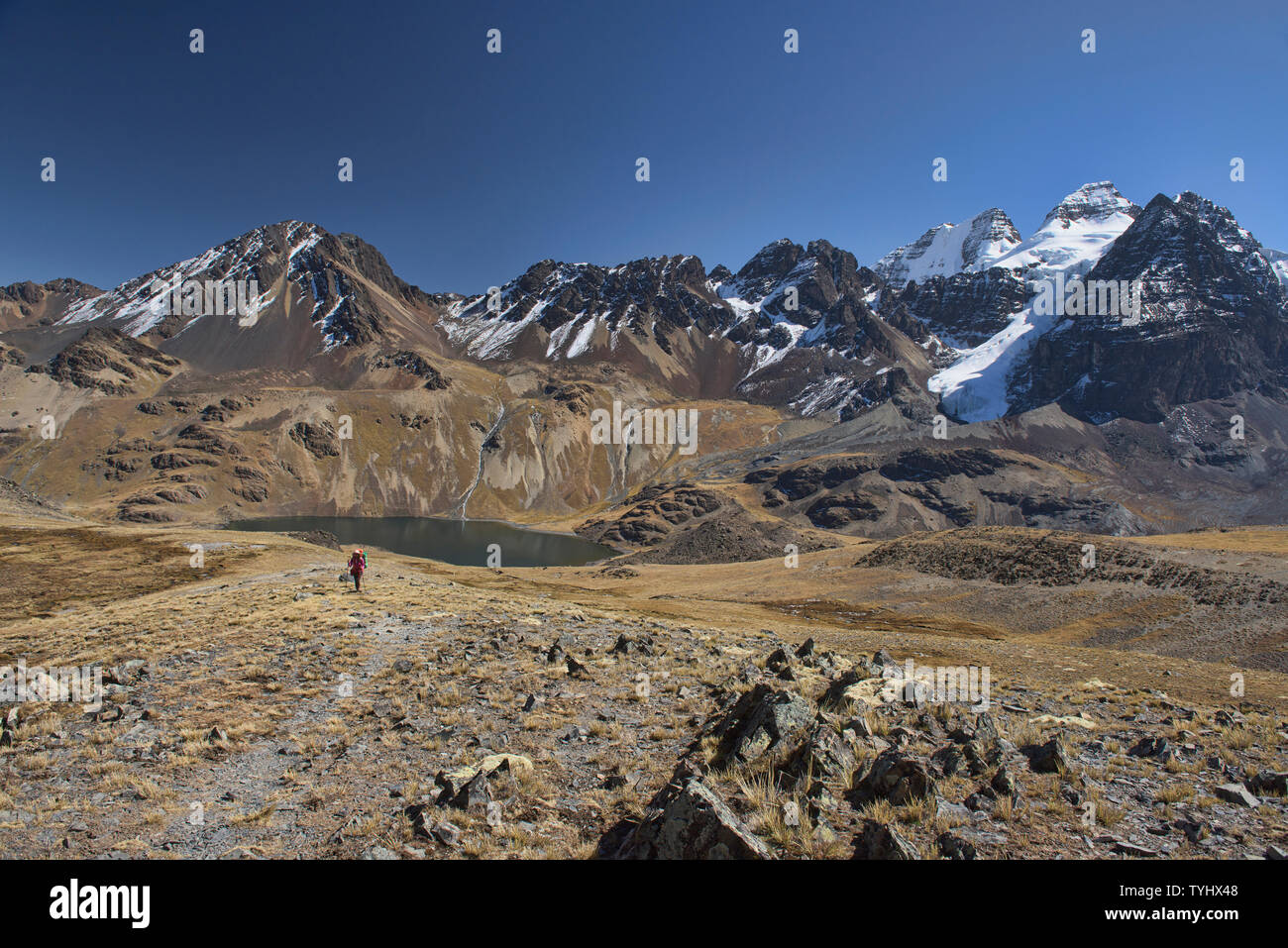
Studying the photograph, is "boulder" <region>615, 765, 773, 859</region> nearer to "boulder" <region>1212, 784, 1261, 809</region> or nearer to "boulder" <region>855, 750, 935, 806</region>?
"boulder" <region>855, 750, 935, 806</region>

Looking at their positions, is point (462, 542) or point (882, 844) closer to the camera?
point (882, 844)

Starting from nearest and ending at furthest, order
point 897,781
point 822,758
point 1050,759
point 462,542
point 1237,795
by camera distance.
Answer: point 897,781 < point 1237,795 < point 822,758 < point 1050,759 < point 462,542

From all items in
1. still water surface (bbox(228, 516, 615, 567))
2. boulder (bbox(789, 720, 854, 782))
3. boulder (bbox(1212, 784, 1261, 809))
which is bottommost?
still water surface (bbox(228, 516, 615, 567))

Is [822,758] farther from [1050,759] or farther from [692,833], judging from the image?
[1050,759]

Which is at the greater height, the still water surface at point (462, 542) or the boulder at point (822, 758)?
the boulder at point (822, 758)

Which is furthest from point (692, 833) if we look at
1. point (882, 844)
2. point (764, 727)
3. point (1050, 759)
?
point (1050, 759)

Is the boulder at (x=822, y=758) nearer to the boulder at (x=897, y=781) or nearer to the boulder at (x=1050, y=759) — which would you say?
the boulder at (x=897, y=781)

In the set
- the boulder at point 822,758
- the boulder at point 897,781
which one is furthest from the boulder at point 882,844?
the boulder at point 822,758

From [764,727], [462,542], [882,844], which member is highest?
[882,844]

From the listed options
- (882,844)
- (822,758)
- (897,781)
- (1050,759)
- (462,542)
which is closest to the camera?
(882,844)

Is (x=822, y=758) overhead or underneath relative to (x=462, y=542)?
overhead

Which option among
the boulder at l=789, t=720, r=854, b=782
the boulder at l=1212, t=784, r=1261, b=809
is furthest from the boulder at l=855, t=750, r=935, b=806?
the boulder at l=1212, t=784, r=1261, b=809

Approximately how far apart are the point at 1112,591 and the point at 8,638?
72.6 metres
